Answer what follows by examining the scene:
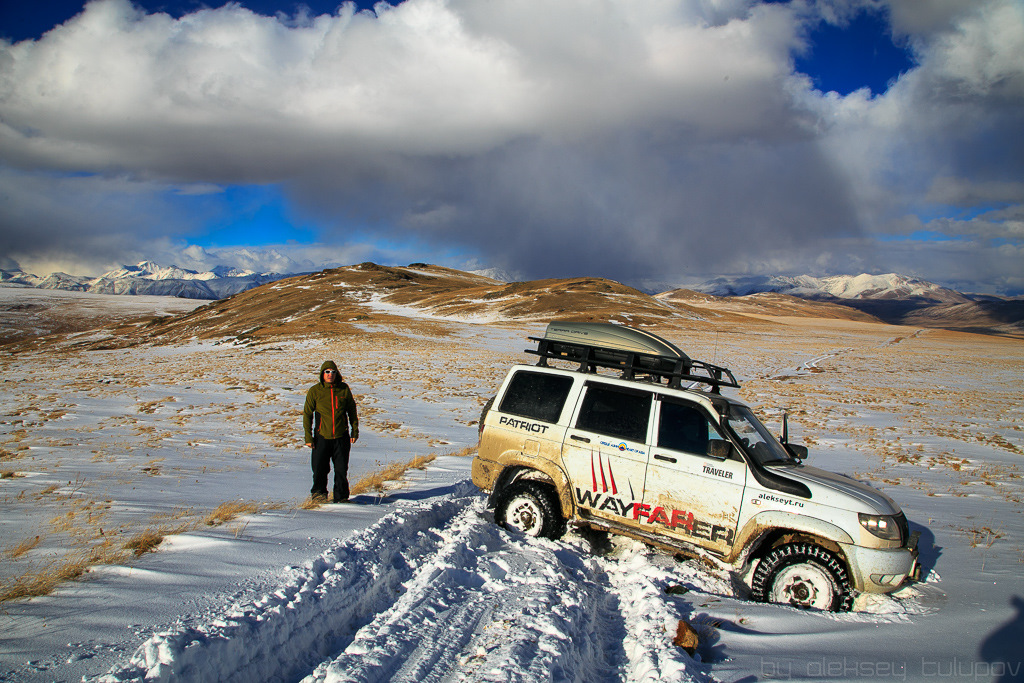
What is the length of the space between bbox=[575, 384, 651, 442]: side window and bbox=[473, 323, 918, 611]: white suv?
0.01 m

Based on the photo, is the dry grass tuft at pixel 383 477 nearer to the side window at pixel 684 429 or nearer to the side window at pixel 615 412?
the side window at pixel 615 412

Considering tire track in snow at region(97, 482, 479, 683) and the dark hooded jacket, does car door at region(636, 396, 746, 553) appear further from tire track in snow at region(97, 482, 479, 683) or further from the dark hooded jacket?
the dark hooded jacket

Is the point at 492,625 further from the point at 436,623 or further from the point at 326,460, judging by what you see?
the point at 326,460

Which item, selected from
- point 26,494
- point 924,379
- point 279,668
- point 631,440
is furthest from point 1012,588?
point 924,379

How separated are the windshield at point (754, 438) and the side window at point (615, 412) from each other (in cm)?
91

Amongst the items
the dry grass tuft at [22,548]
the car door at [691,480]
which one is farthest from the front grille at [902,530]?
the dry grass tuft at [22,548]

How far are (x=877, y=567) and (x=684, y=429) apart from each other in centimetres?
205

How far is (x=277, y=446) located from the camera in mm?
12391

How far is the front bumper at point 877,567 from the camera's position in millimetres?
4859

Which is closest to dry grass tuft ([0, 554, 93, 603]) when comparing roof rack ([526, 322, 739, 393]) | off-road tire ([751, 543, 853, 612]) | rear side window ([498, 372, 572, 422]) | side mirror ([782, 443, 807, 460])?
rear side window ([498, 372, 572, 422])

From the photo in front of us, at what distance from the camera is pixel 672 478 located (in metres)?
5.69

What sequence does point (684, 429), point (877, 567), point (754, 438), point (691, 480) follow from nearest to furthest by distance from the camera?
point (877, 567), point (691, 480), point (684, 429), point (754, 438)

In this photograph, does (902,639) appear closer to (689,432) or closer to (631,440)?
(689,432)

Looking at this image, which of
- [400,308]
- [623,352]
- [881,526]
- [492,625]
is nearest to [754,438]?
[881,526]
